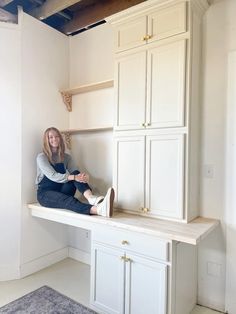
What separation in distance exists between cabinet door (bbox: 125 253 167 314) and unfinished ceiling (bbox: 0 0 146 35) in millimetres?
2444

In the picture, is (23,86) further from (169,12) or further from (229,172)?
(229,172)

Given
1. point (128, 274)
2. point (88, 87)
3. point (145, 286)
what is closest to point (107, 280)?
point (128, 274)

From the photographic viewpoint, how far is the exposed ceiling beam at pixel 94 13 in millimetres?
2537

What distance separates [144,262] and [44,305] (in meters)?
1.01

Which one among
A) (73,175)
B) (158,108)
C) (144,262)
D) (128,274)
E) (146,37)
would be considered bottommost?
(128,274)

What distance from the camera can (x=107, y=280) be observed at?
190cm

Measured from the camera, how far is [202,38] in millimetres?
2066

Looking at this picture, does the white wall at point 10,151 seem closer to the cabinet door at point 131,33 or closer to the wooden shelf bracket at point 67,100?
the wooden shelf bracket at point 67,100

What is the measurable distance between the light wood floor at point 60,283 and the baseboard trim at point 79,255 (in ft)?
0.19

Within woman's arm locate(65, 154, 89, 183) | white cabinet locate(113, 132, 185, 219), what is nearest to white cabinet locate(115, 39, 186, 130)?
white cabinet locate(113, 132, 185, 219)

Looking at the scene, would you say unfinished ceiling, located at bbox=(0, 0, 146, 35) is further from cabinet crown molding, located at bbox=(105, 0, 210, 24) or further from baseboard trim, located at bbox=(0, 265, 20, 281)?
baseboard trim, located at bbox=(0, 265, 20, 281)

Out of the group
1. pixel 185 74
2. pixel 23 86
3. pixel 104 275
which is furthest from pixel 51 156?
pixel 185 74

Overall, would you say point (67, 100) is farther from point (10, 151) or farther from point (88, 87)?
point (10, 151)

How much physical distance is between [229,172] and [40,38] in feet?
8.06
